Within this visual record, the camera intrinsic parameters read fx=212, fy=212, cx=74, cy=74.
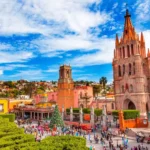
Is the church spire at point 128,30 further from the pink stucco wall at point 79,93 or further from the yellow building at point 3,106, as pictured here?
the yellow building at point 3,106

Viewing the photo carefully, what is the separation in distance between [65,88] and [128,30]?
23.3 metres

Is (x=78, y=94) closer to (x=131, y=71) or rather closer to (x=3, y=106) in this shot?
(x=131, y=71)

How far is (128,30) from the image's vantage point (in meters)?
51.8

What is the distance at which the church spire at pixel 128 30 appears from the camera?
50456 millimetres

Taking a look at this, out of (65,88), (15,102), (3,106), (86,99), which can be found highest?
(65,88)

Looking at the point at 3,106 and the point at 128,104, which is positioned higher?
the point at 3,106

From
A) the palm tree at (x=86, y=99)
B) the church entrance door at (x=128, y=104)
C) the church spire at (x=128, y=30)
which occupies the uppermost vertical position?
the church spire at (x=128, y=30)

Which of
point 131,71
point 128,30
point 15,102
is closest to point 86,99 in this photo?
point 131,71

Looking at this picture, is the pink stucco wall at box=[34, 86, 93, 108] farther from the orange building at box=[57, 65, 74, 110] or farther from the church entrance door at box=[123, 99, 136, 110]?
the church entrance door at box=[123, 99, 136, 110]

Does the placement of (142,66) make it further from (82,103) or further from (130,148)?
(130,148)

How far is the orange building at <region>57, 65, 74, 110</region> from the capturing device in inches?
2370

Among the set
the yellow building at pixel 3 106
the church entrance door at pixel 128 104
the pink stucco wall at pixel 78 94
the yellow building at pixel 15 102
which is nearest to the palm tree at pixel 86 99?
the pink stucco wall at pixel 78 94

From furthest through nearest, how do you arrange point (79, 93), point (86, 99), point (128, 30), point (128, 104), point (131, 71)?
point (79, 93) → point (86, 99) → point (128, 30) → point (128, 104) → point (131, 71)

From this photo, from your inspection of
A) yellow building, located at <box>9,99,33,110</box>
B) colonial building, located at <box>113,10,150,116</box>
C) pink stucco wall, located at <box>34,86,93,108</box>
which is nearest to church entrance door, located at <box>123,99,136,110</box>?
colonial building, located at <box>113,10,150,116</box>
